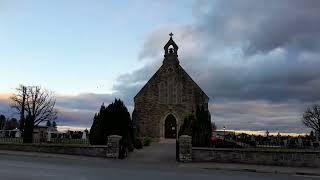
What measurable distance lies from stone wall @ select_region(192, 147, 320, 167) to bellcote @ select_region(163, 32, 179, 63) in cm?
2595

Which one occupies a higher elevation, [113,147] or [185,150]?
[113,147]

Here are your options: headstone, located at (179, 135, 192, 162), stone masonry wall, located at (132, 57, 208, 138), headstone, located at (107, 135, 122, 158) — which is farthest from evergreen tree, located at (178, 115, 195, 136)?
stone masonry wall, located at (132, 57, 208, 138)

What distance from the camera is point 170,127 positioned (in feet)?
160

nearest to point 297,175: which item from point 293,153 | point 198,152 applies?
point 293,153

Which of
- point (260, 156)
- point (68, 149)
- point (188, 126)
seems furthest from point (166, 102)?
point (260, 156)

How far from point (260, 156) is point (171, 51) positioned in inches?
1094

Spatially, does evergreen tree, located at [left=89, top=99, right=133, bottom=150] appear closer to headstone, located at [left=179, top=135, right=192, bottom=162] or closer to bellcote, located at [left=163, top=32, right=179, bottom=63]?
headstone, located at [left=179, top=135, right=192, bottom=162]

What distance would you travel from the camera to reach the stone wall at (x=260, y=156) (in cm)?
2445

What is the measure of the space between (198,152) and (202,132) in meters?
3.01

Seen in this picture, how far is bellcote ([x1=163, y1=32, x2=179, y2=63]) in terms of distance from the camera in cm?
5043

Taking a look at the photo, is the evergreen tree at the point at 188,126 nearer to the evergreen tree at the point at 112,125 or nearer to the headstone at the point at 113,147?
the evergreen tree at the point at 112,125

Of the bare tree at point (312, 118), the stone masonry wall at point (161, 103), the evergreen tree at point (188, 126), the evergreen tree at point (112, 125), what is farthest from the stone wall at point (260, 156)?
the bare tree at point (312, 118)

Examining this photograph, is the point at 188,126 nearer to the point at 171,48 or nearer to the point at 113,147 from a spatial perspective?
the point at 113,147

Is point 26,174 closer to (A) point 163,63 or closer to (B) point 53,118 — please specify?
(A) point 163,63
